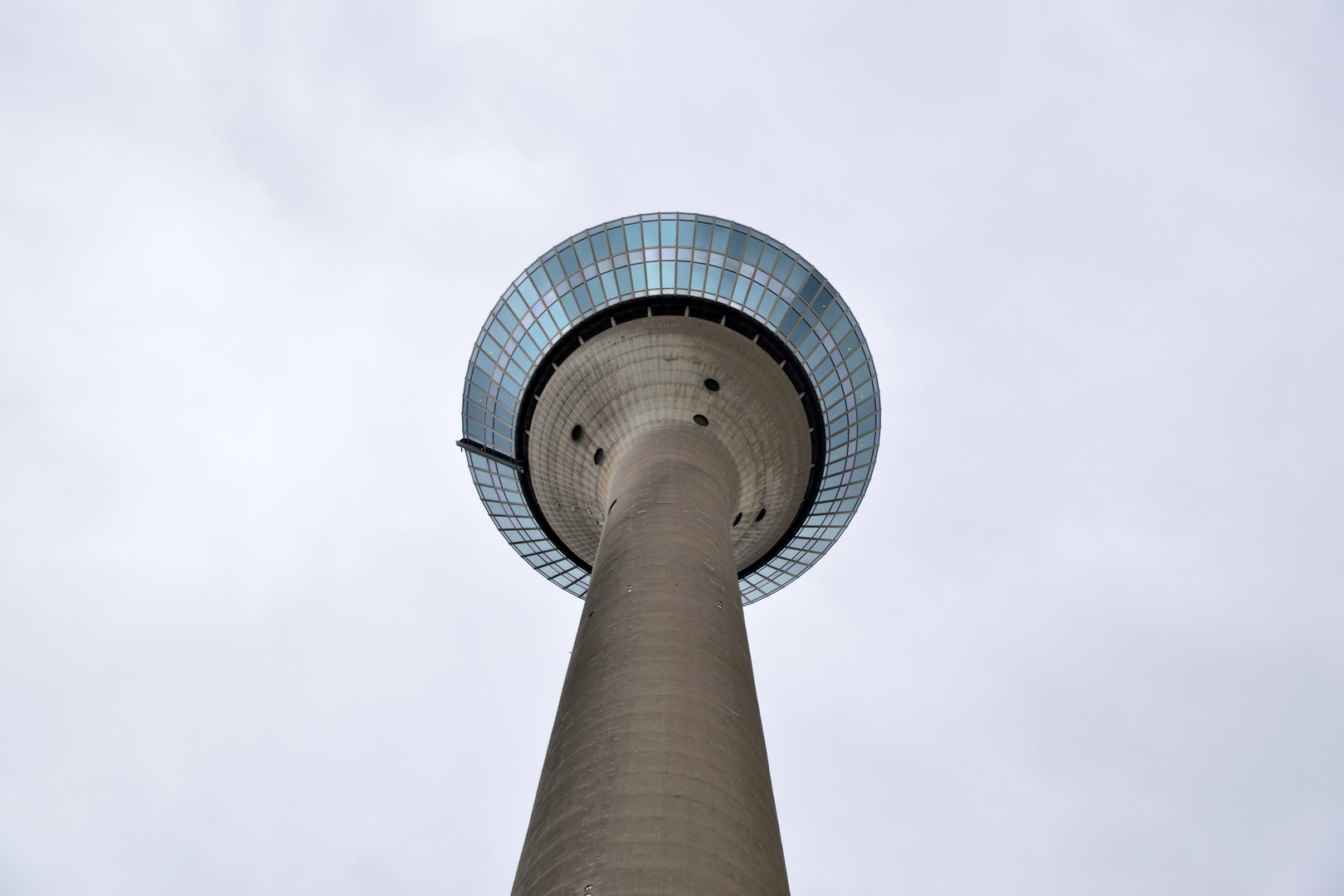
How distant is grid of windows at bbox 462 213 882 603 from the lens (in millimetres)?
31203

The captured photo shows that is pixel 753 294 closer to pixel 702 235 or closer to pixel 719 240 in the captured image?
pixel 719 240

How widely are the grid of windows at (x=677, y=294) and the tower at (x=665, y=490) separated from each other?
0.08m

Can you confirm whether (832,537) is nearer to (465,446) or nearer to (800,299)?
(800,299)

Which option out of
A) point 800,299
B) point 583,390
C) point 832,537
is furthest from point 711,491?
point 832,537

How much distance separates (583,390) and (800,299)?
31.4ft

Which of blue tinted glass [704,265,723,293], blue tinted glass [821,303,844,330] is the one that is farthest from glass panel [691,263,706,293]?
blue tinted glass [821,303,844,330]

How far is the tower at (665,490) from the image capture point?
49.1 ft

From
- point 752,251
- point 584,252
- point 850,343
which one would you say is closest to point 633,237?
point 584,252

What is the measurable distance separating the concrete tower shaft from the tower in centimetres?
6

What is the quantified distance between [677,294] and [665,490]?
956 centimetres

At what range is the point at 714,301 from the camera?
30516 millimetres

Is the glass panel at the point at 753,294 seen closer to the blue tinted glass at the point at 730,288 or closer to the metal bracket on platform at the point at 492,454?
the blue tinted glass at the point at 730,288

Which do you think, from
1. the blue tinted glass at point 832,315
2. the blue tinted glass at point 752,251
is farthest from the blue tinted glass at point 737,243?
the blue tinted glass at point 832,315

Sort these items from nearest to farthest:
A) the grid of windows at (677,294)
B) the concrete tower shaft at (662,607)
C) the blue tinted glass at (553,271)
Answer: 1. the concrete tower shaft at (662,607)
2. the grid of windows at (677,294)
3. the blue tinted glass at (553,271)
